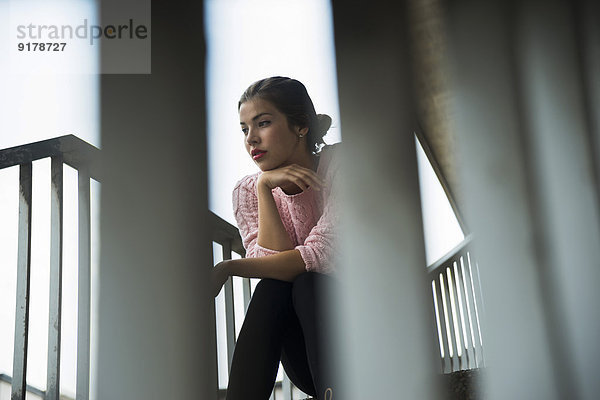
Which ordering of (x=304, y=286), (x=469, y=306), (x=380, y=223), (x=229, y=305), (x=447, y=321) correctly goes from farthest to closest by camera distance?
(x=447, y=321)
(x=469, y=306)
(x=229, y=305)
(x=304, y=286)
(x=380, y=223)

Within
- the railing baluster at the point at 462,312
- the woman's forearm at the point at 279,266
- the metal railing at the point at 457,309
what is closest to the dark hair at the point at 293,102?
the woman's forearm at the point at 279,266

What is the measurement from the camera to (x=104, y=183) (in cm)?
38

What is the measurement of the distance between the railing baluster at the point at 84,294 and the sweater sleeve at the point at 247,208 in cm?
19

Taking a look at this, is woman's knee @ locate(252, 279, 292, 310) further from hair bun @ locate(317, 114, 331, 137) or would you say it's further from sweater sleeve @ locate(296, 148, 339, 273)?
hair bun @ locate(317, 114, 331, 137)

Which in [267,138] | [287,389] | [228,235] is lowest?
[287,389]

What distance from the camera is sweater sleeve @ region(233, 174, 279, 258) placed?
72cm

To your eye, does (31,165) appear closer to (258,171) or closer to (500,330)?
(258,171)

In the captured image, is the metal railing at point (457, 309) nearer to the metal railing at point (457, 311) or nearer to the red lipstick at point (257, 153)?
the metal railing at point (457, 311)

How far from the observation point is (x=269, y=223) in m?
0.69

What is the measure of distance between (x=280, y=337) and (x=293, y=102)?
265mm

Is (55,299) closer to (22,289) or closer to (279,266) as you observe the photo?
(22,289)

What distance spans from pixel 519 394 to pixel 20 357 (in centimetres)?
48

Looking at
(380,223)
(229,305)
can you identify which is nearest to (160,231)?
(380,223)

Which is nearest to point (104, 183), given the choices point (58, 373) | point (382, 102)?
point (382, 102)
